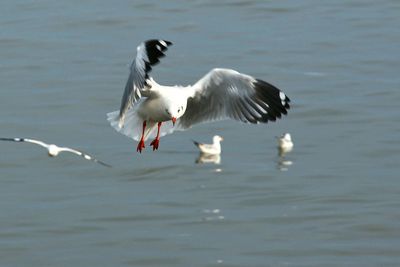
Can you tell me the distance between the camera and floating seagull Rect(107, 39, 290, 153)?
38.1ft

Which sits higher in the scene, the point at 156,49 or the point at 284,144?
the point at 156,49

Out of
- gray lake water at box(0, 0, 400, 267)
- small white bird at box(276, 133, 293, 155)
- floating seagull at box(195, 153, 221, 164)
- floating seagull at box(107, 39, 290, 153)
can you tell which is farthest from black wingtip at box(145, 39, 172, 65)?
small white bird at box(276, 133, 293, 155)

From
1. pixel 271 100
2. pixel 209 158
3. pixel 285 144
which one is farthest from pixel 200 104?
pixel 285 144

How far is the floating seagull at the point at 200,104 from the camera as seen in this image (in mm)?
11625

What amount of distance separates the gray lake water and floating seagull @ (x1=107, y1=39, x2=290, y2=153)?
1.72 metres

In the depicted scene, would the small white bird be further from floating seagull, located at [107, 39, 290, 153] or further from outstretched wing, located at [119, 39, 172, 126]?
outstretched wing, located at [119, 39, 172, 126]

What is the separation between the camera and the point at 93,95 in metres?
19.2

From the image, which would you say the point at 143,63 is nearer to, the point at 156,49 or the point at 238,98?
the point at 156,49

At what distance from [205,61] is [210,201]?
559 centimetres

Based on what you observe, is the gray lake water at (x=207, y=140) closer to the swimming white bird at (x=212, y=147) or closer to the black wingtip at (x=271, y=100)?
the swimming white bird at (x=212, y=147)

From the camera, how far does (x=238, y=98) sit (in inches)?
483

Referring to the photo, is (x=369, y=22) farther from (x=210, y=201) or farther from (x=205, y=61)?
(x=210, y=201)

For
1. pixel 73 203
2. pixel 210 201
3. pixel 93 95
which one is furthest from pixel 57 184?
pixel 93 95

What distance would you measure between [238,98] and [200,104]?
420 millimetres
